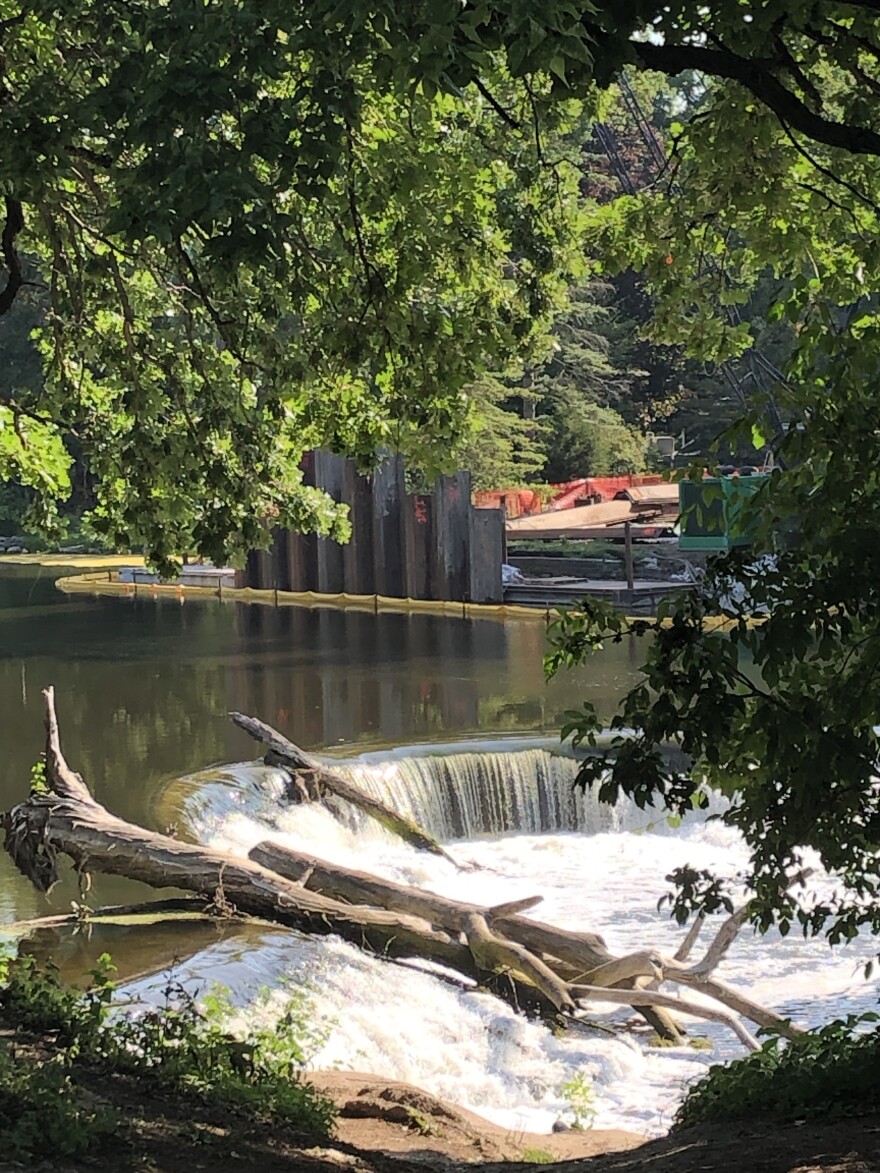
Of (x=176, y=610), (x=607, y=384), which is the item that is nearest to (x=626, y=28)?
(x=176, y=610)

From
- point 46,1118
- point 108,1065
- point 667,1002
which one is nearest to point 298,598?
point 667,1002

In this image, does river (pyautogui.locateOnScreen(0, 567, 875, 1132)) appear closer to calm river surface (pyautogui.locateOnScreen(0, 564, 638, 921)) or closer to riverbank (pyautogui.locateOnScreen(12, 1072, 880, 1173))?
calm river surface (pyautogui.locateOnScreen(0, 564, 638, 921))

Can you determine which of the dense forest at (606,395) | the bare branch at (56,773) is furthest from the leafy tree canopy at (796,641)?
the dense forest at (606,395)

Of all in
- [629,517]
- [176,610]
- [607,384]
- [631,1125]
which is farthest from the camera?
[607,384]

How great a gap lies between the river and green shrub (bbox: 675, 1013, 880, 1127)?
1015 mm

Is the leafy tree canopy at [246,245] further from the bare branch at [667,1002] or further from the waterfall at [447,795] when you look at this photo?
the waterfall at [447,795]

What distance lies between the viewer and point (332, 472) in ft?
102

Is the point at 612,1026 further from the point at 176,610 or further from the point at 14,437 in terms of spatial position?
the point at 176,610

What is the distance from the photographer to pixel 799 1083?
502cm

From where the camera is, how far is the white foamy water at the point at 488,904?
8836 millimetres

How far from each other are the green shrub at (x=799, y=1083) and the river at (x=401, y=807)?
1015 mm

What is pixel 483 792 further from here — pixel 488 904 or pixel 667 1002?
pixel 667 1002

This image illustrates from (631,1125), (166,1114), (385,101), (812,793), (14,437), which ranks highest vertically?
(385,101)

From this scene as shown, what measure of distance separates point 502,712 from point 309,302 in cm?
1233
